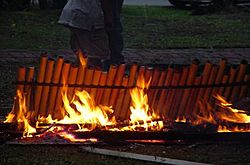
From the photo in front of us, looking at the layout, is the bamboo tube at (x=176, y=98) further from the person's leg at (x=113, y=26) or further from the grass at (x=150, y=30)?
the grass at (x=150, y=30)

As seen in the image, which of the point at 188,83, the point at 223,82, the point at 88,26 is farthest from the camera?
the point at 88,26

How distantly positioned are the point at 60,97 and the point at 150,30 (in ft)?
27.0

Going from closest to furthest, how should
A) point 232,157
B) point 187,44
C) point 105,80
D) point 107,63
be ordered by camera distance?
point 232,157 < point 105,80 < point 107,63 < point 187,44

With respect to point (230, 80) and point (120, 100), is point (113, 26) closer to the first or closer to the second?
point (120, 100)

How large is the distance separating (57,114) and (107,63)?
195cm

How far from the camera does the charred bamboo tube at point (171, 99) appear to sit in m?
6.41

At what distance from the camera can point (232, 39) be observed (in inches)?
507

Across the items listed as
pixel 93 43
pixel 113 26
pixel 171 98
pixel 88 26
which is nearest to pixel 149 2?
pixel 113 26

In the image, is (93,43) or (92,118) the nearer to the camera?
(92,118)

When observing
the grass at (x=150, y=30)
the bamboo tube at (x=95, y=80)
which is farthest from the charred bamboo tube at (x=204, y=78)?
the grass at (x=150, y=30)

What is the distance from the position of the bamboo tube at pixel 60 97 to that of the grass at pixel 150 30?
5.50 meters

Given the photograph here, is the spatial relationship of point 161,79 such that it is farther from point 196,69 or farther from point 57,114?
point 57,114

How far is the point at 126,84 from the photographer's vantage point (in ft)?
20.7

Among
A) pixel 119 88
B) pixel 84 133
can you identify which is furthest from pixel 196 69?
pixel 84 133
